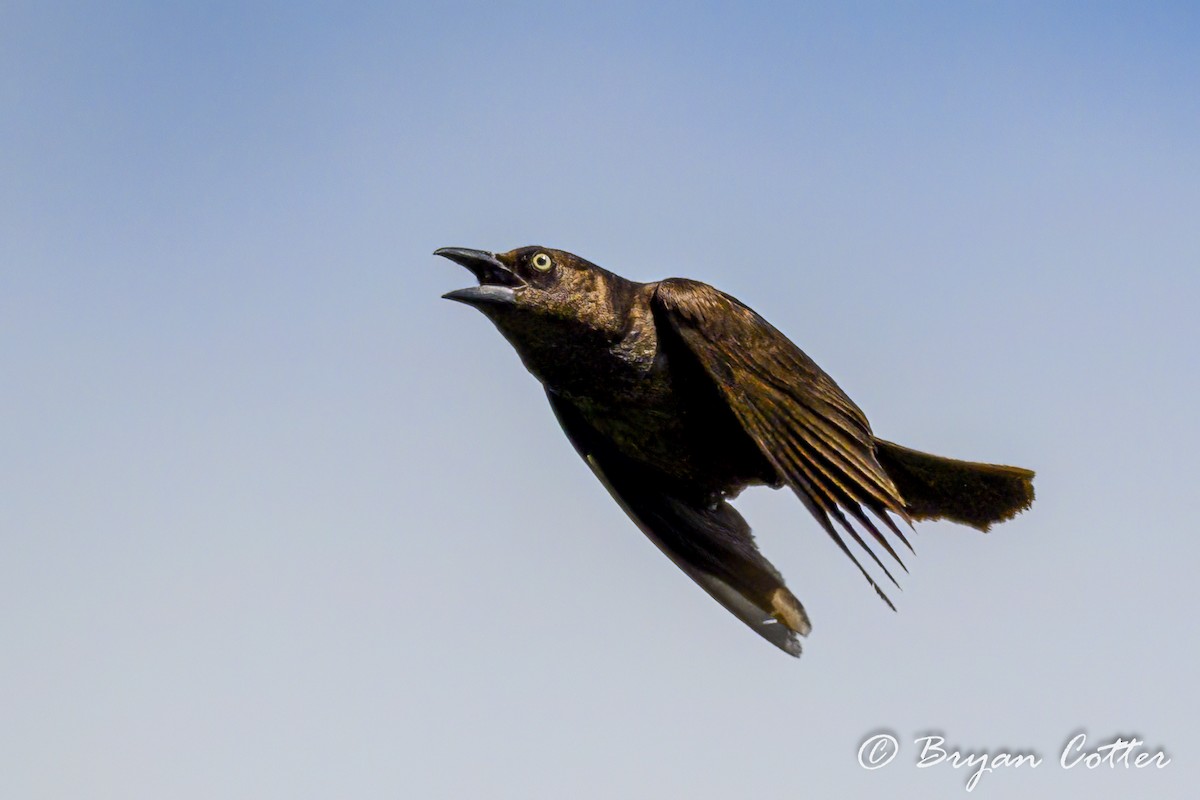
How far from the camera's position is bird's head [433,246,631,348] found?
253 inches

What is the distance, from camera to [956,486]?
6.81 m

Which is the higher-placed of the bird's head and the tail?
the bird's head

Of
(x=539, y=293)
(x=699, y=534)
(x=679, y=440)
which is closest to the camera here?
(x=539, y=293)

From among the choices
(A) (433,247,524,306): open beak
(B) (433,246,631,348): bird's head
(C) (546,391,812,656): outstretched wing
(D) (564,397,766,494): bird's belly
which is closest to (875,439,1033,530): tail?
(D) (564,397,766,494): bird's belly

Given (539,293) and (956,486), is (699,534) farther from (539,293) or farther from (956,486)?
(539,293)

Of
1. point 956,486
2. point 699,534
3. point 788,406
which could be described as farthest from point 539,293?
point 956,486

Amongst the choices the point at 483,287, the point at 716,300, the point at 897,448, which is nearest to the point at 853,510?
the point at 897,448

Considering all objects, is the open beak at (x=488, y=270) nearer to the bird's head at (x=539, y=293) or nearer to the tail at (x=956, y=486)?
the bird's head at (x=539, y=293)

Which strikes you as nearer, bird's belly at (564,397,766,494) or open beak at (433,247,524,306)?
open beak at (433,247,524,306)

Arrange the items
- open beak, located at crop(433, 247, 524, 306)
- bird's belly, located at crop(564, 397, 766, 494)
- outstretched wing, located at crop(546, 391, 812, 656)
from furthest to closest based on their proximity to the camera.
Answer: outstretched wing, located at crop(546, 391, 812, 656), bird's belly, located at crop(564, 397, 766, 494), open beak, located at crop(433, 247, 524, 306)

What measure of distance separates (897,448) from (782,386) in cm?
61

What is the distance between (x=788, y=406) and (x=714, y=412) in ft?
1.08

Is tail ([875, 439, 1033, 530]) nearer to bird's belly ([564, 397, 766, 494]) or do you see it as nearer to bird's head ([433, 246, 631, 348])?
bird's belly ([564, 397, 766, 494])

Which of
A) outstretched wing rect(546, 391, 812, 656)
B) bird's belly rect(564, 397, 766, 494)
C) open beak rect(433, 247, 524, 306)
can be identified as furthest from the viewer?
outstretched wing rect(546, 391, 812, 656)
